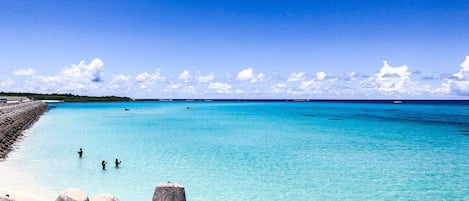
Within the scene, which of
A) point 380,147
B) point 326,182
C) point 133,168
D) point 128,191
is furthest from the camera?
point 380,147

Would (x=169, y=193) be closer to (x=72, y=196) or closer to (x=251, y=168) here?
(x=72, y=196)

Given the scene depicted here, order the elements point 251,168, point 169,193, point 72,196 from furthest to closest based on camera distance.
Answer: point 251,168 < point 72,196 < point 169,193

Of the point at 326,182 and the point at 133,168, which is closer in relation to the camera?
the point at 326,182

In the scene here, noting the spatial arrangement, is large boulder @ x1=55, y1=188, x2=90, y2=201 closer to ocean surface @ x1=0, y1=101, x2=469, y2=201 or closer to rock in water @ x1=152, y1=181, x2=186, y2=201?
rock in water @ x1=152, y1=181, x2=186, y2=201

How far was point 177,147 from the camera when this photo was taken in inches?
1318

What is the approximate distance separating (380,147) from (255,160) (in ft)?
41.1

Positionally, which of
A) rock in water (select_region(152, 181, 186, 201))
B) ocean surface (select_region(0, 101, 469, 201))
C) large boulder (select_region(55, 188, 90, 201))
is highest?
rock in water (select_region(152, 181, 186, 201))

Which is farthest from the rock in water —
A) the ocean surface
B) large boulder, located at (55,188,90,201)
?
the ocean surface

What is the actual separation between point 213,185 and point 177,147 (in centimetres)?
1443

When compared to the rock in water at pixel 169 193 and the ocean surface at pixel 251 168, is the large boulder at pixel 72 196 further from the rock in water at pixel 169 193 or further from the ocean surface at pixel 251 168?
the ocean surface at pixel 251 168

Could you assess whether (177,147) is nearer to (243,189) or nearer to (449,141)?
(243,189)

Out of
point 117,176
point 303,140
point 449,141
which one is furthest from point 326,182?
point 449,141

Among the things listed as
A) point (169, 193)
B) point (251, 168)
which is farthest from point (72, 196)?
point (251, 168)

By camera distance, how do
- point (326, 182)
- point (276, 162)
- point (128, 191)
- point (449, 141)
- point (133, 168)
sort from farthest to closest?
1. point (449, 141)
2. point (276, 162)
3. point (133, 168)
4. point (326, 182)
5. point (128, 191)
